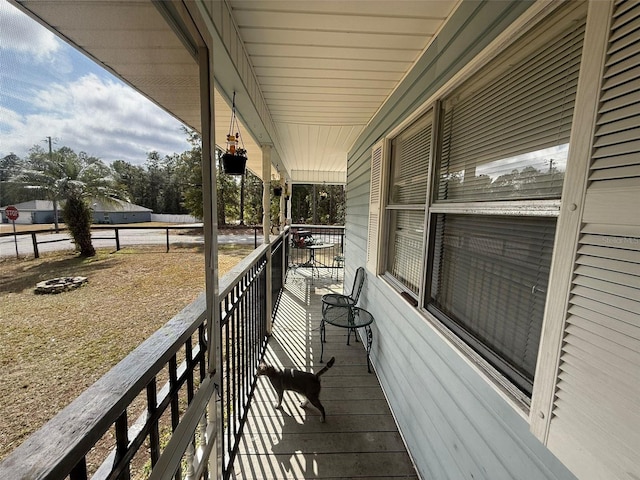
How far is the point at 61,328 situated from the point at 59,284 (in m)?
0.08

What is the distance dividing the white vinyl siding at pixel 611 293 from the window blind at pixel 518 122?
18cm

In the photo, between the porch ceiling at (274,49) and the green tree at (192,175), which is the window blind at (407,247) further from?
the green tree at (192,175)

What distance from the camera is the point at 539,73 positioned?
87cm

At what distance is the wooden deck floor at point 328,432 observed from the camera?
162 centimetres

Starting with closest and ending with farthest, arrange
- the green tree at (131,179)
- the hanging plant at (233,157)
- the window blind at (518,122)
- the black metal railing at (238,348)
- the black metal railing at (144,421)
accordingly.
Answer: the black metal railing at (144,421), the green tree at (131,179), the window blind at (518,122), the black metal railing at (238,348), the hanging plant at (233,157)

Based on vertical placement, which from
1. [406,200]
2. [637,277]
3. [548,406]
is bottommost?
[548,406]

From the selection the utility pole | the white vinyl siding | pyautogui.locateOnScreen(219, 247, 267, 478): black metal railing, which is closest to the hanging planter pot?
pyautogui.locateOnScreen(219, 247, 267, 478): black metal railing

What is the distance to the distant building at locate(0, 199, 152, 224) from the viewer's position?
41 centimetres

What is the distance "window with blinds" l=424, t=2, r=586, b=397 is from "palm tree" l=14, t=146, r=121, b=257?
45.2 inches

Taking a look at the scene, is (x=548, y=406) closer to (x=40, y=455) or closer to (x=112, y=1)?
(x=40, y=455)

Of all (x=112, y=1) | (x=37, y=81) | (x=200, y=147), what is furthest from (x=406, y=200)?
(x=37, y=81)

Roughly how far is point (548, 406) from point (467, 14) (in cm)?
152

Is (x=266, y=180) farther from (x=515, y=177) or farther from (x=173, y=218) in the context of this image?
(x=515, y=177)

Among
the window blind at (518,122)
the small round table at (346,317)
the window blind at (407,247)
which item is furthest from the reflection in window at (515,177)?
the small round table at (346,317)
